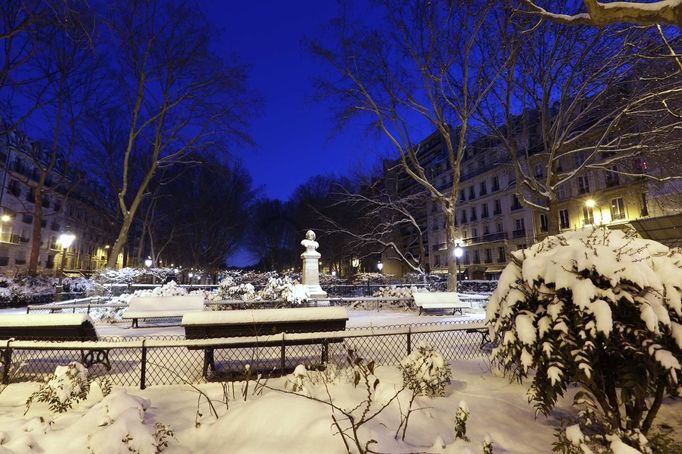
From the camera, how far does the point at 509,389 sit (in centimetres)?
466

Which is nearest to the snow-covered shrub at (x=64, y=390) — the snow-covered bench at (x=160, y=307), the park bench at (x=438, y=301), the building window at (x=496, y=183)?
the snow-covered bench at (x=160, y=307)

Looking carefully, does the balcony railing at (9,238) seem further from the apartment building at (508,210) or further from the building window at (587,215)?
the building window at (587,215)

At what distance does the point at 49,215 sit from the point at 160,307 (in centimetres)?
2573

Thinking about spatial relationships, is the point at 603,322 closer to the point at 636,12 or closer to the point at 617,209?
the point at 636,12

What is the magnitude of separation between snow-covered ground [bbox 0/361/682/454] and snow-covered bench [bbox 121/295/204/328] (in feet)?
20.3

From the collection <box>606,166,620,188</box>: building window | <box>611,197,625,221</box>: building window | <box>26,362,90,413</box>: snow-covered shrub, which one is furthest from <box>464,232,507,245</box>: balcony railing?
<box>26,362,90,413</box>: snow-covered shrub

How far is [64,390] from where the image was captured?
3.83 meters

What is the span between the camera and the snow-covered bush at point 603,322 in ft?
8.52

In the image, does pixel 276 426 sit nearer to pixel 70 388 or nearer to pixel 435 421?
pixel 435 421

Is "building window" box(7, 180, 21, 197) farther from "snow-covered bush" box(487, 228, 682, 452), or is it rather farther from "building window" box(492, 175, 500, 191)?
"building window" box(492, 175, 500, 191)

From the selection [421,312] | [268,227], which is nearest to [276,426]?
[421,312]

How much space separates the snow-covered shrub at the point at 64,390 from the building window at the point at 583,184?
36.1m

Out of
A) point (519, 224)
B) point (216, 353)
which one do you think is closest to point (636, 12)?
point (216, 353)

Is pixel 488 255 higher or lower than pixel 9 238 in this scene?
lower
